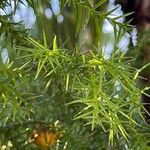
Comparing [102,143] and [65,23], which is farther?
[65,23]

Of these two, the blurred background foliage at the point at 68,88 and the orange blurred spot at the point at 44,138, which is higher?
the blurred background foliage at the point at 68,88

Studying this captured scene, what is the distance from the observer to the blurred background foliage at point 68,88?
252 millimetres

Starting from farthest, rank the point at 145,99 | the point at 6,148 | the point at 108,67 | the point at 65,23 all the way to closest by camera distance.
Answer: the point at 65,23 < the point at 145,99 < the point at 6,148 < the point at 108,67

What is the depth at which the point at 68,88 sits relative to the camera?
1.07 feet

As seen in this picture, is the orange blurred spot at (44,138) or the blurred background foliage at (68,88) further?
the orange blurred spot at (44,138)

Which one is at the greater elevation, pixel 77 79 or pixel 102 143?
pixel 77 79

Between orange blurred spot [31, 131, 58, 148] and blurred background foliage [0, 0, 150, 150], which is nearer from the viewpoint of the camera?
blurred background foliage [0, 0, 150, 150]

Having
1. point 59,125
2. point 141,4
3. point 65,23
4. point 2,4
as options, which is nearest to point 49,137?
point 59,125

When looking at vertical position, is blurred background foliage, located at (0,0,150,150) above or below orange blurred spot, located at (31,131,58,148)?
above

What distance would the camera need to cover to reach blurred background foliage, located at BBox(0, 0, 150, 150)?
0.25 m

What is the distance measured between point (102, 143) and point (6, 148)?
96 mm

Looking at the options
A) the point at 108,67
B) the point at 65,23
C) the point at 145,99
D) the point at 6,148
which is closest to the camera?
the point at 108,67

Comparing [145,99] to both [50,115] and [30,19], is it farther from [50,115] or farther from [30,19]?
[30,19]

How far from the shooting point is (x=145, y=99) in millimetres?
546
